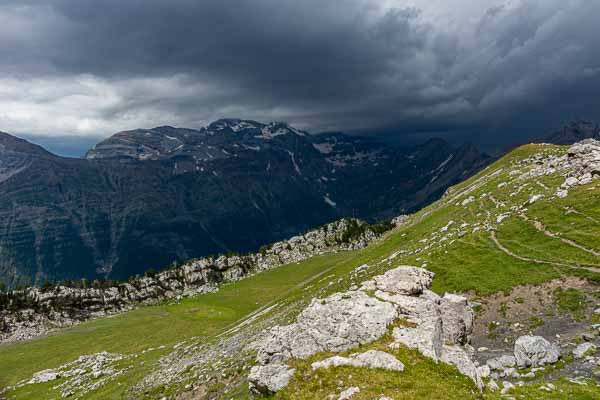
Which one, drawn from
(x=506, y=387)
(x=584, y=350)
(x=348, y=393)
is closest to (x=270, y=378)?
(x=348, y=393)

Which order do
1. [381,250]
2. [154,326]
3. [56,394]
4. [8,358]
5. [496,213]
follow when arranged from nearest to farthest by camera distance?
1. [56,394]
2. [496,213]
3. [381,250]
4. [8,358]
5. [154,326]

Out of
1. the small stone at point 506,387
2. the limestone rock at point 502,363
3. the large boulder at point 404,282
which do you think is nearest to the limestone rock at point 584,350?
the limestone rock at point 502,363

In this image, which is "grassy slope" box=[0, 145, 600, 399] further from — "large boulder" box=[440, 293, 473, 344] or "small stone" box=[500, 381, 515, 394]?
"large boulder" box=[440, 293, 473, 344]

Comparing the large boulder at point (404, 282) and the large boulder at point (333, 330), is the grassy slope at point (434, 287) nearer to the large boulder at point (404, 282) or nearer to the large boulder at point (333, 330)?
the large boulder at point (333, 330)

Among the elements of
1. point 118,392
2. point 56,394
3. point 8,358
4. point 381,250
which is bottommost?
point 8,358

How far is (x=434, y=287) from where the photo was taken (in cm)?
4650

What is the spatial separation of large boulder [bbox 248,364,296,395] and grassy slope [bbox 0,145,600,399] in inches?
34.0

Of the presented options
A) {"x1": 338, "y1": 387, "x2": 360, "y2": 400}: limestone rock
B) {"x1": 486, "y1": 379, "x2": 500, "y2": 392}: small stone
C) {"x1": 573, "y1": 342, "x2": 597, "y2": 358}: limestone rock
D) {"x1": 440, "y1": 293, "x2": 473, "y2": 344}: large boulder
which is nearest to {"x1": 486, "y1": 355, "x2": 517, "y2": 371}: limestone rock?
{"x1": 440, "y1": 293, "x2": 473, "y2": 344}: large boulder

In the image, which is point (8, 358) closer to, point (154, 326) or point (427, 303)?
point (154, 326)

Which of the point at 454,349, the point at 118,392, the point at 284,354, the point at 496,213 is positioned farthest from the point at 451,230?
the point at 118,392

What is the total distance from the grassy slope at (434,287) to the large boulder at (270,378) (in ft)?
2.83

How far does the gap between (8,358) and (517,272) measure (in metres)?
130

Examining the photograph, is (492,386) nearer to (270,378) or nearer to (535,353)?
(535,353)

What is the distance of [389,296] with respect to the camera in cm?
3003
